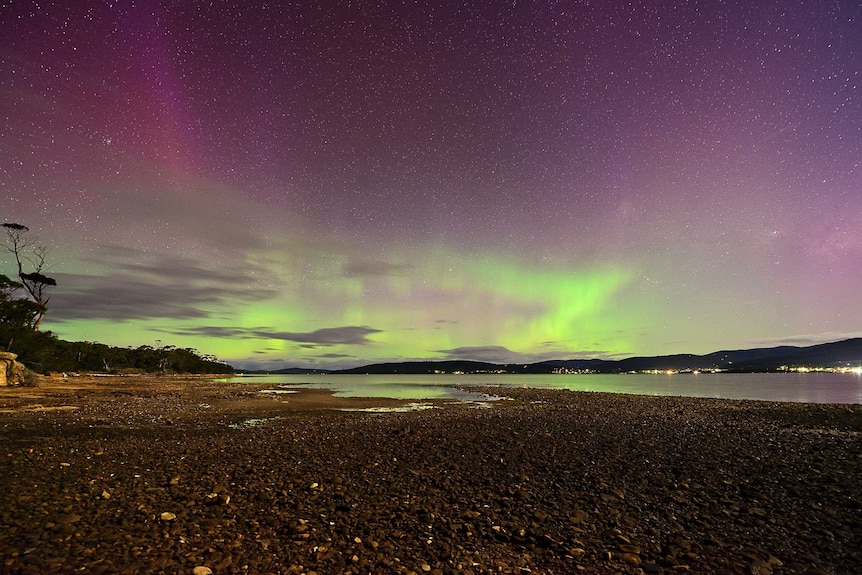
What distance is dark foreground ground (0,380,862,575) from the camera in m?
7.81

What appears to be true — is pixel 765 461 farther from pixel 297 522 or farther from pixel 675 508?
pixel 297 522

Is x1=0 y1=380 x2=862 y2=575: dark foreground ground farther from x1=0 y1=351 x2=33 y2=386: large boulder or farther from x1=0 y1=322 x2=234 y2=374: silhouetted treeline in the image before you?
x1=0 y1=322 x2=234 y2=374: silhouetted treeline

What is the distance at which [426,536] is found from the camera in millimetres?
8828

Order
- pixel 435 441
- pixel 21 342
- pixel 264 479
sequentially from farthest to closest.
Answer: pixel 21 342 → pixel 435 441 → pixel 264 479

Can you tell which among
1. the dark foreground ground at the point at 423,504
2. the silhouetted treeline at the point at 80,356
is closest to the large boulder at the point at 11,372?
the silhouetted treeline at the point at 80,356

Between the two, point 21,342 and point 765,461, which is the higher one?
point 21,342

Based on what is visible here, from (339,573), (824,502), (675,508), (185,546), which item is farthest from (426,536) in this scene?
(824,502)

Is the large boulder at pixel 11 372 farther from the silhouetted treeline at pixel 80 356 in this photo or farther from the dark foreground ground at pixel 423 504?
the dark foreground ground at pixel 423 504

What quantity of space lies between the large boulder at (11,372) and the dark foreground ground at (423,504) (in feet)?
118

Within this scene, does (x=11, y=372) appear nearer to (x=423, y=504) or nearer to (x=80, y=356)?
(x=423, y=504)

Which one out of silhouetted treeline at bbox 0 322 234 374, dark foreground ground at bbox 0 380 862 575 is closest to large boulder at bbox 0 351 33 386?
silhouetted treeline at bbox 0 322 234 374

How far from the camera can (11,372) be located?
47094 mm

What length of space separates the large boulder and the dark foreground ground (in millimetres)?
36037

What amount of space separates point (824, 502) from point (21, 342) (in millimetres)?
90004
